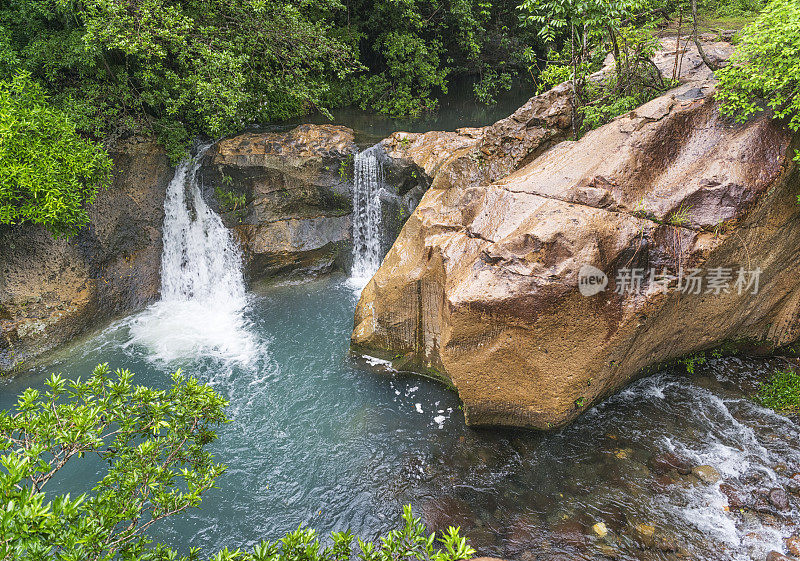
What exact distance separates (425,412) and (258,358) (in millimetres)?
3646

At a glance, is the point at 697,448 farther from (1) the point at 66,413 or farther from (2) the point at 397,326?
(1) the point at 66,413

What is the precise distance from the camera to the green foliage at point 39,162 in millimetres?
7979

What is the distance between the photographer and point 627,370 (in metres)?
7.02

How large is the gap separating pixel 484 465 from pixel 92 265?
926 cm

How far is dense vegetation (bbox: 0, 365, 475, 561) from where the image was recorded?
8.34 ft

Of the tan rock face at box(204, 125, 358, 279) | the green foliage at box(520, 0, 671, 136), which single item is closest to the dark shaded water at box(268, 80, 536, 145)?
the tan rock face at box(204, 125, 358, 279)

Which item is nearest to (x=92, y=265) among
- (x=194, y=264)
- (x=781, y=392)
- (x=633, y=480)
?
(x=194, y=264)

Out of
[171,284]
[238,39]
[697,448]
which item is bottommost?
[697,448]

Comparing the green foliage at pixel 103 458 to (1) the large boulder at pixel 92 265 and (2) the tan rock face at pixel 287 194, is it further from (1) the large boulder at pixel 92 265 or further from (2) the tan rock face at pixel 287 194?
(2) the tan rock face at pixel 287 194

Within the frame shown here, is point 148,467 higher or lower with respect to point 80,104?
lower

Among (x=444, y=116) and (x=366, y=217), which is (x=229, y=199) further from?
(x=444, y=116)

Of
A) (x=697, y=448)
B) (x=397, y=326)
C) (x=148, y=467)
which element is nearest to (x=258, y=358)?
(x=397, y=326)

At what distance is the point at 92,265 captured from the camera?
10430mm

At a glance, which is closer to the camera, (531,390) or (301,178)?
(531,390)
